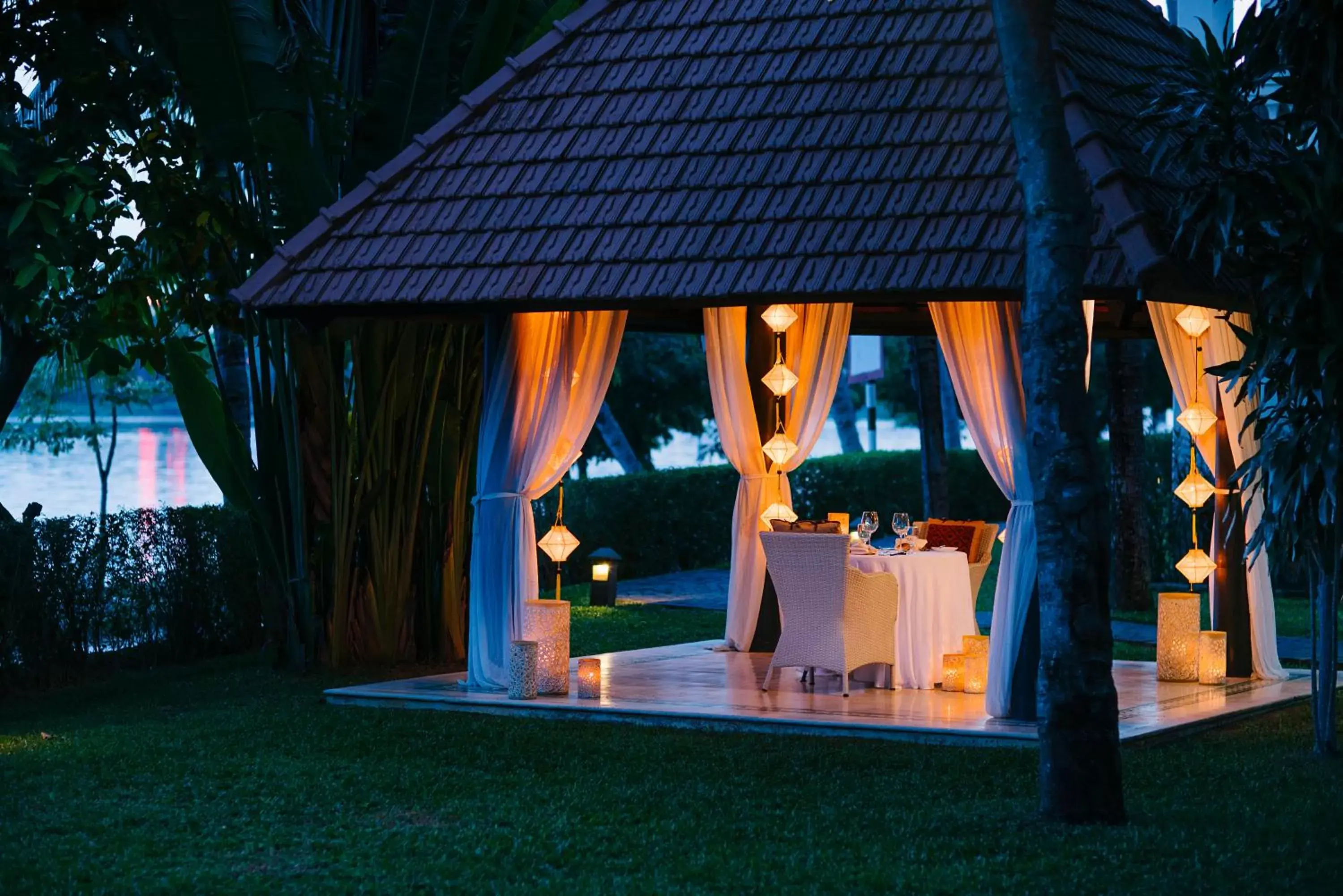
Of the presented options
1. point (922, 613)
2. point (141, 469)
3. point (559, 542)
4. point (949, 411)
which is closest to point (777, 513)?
point (559, 542)

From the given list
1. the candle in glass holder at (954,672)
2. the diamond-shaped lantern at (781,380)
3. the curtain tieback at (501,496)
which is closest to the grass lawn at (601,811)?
the curtain tieback at (501,496)

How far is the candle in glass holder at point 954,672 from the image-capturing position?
33.3 feet

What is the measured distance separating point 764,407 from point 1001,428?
3.18 metres

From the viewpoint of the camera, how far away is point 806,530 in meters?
10.4

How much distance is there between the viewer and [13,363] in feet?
41.5

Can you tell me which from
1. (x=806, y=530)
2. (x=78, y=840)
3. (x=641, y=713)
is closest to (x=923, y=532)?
(x=806, y=530)

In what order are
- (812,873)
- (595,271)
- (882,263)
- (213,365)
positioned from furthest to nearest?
(213,365), (595,271), (882,263), (812,873)

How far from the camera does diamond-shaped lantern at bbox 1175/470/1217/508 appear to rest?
10.3m

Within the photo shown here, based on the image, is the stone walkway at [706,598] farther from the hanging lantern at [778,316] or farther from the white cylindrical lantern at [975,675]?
the white cylindrical lantern at [975,675]

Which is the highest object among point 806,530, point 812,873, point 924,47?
point 924,47

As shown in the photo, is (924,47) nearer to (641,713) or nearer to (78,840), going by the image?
(641,713)

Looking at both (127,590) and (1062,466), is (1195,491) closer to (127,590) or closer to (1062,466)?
(1062,466)

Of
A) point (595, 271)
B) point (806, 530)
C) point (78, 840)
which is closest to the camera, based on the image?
point (78, 840)

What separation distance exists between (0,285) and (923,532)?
6063 millimetres
